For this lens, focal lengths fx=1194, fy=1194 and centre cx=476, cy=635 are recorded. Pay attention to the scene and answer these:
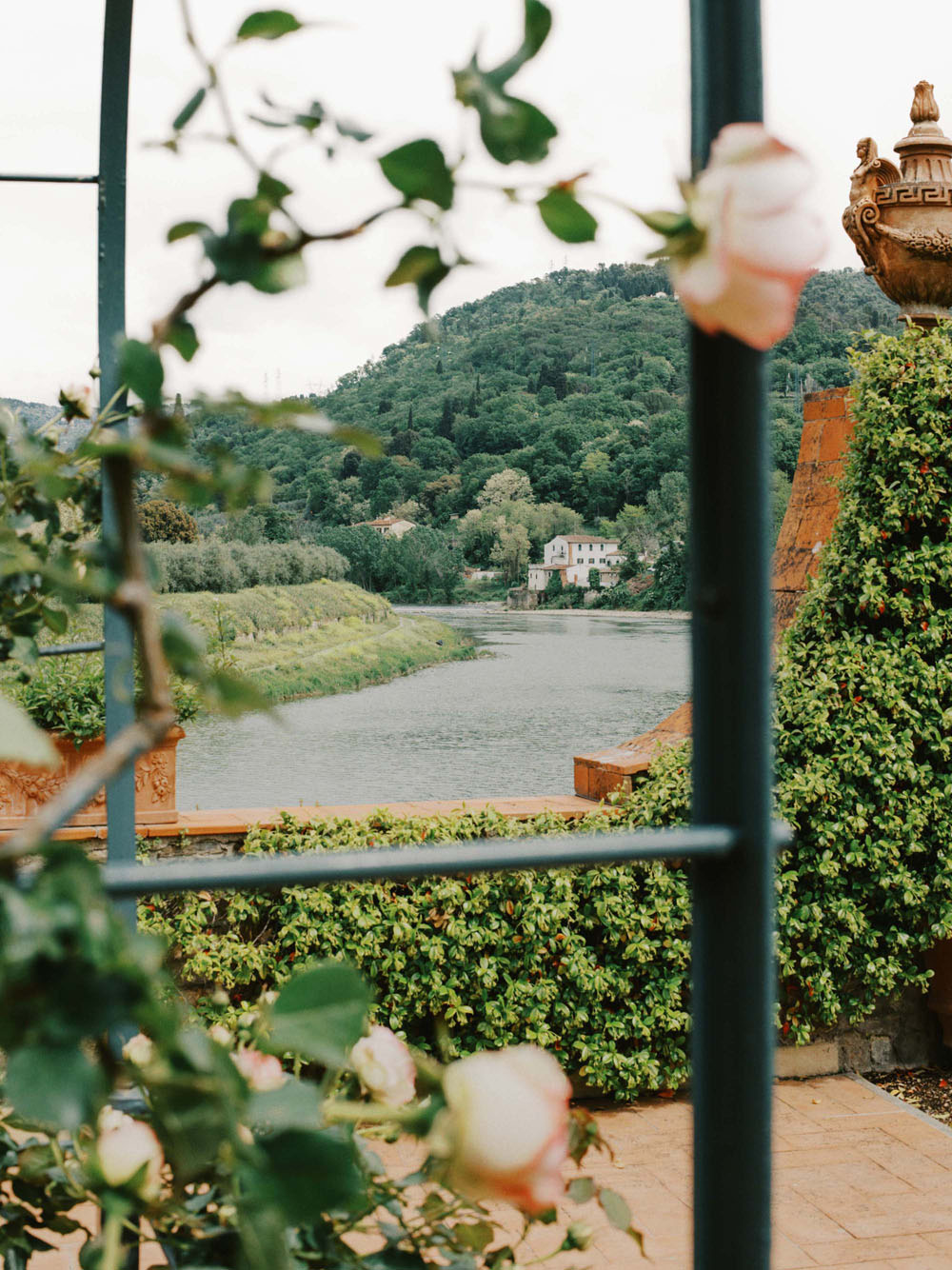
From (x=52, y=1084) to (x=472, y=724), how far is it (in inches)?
207

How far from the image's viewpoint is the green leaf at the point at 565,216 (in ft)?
1.49

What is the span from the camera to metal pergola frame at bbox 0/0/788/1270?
1.58 ft

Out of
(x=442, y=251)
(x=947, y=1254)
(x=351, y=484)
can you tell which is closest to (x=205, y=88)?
(x=442, y=251)

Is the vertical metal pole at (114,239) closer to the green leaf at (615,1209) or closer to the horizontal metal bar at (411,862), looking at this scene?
the green leaf at (615,1209)

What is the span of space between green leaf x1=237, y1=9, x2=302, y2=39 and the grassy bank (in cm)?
265

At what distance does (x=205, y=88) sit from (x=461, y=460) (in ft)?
8.72

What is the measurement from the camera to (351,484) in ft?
7.92

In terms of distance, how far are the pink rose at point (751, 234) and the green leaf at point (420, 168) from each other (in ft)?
0.30

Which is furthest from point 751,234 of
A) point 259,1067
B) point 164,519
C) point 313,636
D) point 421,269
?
point 313,636

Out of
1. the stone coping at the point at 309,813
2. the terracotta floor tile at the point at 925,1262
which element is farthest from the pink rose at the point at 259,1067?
the stone coping at the point at 309,813

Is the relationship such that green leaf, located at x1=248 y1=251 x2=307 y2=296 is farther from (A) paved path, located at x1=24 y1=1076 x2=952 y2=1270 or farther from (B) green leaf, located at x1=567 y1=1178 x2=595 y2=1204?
(A) paved path, located at x1=24 y1=1076 x2=952 y2=1270

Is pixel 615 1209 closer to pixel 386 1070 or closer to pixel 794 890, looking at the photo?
pixel 386 1070

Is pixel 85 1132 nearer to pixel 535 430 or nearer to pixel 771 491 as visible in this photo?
pixel 771 491

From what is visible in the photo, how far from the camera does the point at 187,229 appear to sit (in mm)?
467
